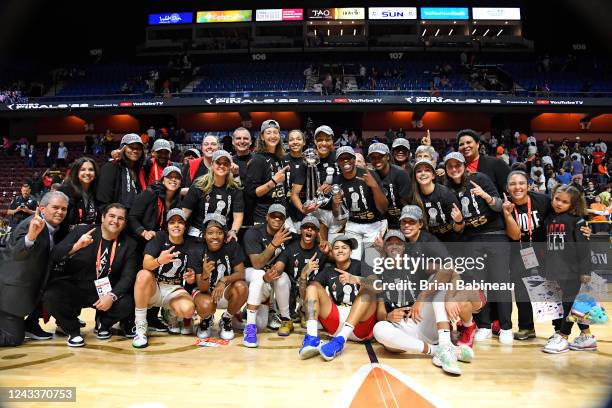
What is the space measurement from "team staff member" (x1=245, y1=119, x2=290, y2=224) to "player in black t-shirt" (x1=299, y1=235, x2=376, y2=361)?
834 mm

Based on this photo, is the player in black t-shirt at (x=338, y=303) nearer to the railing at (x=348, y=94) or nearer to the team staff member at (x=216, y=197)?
the team staff member at (x=216, y=197)

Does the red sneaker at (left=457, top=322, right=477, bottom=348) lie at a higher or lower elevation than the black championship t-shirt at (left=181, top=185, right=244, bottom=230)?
lower

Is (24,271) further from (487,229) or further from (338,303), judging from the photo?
(487,229)

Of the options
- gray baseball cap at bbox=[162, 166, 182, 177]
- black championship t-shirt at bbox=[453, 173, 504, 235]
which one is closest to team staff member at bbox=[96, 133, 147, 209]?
gray baseball cap at bbox=[162, 166, 182, 177]

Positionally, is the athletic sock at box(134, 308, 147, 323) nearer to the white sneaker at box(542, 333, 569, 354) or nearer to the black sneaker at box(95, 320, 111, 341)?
the black sneaker at box(95, 320, 111, 341)

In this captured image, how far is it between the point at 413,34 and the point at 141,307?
72.6ft

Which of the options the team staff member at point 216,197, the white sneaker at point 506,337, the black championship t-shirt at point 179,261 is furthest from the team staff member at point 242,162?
the white sneaker at point 506,337

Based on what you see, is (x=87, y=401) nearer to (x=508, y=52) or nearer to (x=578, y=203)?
(x=578, y=203)

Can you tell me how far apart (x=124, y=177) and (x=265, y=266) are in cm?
179

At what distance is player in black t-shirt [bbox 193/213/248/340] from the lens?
4047 millimetres

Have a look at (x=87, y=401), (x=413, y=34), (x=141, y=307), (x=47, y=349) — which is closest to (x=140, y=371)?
(x=87, y=401)

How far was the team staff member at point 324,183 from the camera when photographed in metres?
4.41

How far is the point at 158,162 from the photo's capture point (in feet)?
15.4

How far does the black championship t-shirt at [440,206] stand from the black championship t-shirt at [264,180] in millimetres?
1495
